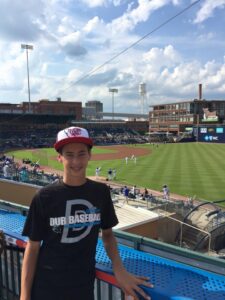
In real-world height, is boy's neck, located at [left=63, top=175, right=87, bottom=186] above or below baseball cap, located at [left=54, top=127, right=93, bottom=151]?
below

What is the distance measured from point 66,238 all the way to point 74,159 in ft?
1.90

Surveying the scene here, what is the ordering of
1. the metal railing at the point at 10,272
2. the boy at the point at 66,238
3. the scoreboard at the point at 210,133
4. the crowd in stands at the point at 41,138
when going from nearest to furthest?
the boy at the point at 66,238
the metal railing at the point at 10,272
the crowd in stands at the point at 41,138
the scoreboard at the point at 210,133

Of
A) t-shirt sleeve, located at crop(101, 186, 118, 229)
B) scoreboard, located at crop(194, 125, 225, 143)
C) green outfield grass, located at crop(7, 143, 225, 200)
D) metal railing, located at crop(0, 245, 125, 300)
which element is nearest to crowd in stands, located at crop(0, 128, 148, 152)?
scoreboard, located at crop(194, 125, 225, 143)

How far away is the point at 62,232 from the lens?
245 centimetres

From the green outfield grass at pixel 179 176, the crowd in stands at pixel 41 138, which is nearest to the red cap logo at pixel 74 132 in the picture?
the green outfield grass at pixel 179 176

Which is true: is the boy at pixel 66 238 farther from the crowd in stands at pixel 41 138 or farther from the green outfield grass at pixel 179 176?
the crowd in stands at pixel 41 138

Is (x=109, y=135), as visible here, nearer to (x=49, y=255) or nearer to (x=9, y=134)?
(x=9, y=134)

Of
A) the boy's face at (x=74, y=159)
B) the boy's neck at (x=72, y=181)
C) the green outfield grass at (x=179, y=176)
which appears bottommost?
the green outfield grass at (x=179, y=176)

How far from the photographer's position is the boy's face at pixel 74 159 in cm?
250

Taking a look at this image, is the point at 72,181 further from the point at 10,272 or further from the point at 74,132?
the point at 10,272

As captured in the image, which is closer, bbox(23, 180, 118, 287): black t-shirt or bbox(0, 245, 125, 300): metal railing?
bbox(23, 180, 118, 287): black t-shirt

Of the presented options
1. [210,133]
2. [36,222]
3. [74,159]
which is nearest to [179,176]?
[74,159]

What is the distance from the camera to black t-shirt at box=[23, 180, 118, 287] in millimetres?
2424

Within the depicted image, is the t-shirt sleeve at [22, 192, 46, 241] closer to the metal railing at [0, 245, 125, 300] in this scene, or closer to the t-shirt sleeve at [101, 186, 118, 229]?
the t-shirt sleeve at [101, 186, 118, 229]
